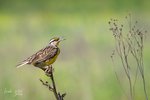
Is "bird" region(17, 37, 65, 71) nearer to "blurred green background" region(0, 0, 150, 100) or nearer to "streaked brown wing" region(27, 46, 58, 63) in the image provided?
"streaked brown wing" region(27, 46, 58, 63)

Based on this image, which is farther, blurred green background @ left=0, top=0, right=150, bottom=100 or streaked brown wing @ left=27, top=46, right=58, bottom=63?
blurred green background @ left=0, top=0, right=150, bottom=100

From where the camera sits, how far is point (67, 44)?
1417cm

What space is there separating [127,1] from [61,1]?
3281 mm

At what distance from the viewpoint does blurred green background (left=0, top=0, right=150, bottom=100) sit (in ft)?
34.3

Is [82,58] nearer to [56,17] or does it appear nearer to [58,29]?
[58,29]

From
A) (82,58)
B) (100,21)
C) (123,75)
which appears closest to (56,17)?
(100,21)

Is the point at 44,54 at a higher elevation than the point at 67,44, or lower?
lower

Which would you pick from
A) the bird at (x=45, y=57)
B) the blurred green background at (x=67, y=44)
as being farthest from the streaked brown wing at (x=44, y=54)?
the blurred green background at (x=67, y=44)

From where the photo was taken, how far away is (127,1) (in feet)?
59.5

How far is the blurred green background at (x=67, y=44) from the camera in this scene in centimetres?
1045

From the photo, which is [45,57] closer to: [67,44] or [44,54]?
[44,54]

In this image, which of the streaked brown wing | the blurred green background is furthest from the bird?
the blurred green background

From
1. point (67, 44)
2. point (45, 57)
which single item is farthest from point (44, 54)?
point (67, 44)

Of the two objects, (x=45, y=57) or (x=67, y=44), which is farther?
(x=67, y=44)
